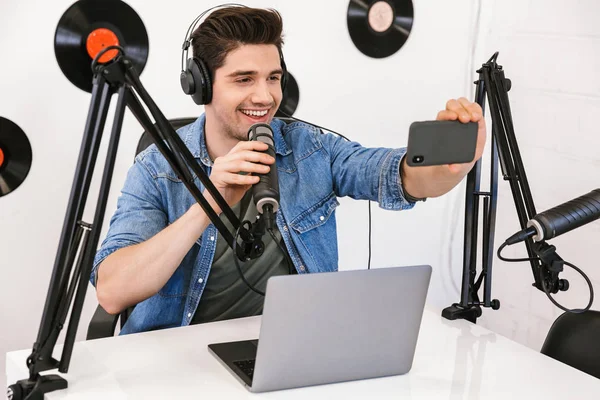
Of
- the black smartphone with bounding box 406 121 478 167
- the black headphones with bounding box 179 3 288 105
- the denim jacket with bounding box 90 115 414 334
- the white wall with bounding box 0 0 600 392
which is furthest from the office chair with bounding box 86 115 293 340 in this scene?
the black smartphone with bounding box 406 121 478 167

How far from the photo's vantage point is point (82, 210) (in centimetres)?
119

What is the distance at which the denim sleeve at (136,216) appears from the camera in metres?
1.63

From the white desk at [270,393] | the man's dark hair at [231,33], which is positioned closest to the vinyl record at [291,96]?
the man's dark hair at [231,33]

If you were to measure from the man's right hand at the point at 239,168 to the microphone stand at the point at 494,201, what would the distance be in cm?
46

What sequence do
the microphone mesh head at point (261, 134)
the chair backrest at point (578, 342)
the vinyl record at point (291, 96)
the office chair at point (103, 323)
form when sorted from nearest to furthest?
the microphone mesh head at point (261, 134)
the chair backrest at point (578, 342)
the office chair at point (103, 323)
the vinyl record at point (291, 96)

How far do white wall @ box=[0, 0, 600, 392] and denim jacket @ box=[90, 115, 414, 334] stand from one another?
47 centimetres

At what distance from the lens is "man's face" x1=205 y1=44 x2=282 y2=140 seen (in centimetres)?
178

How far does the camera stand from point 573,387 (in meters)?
1.36

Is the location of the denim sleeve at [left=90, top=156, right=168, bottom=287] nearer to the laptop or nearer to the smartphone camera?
the laptop

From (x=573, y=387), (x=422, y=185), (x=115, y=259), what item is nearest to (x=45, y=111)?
(x=115, y=259)

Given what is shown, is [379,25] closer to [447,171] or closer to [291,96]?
[291,96]

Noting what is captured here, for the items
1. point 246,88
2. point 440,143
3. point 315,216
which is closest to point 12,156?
point 246,88

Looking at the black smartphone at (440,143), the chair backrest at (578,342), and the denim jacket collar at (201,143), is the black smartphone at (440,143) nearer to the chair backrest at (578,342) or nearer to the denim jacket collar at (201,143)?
the chair backrest at (578,342)

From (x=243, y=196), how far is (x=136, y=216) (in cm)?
22
